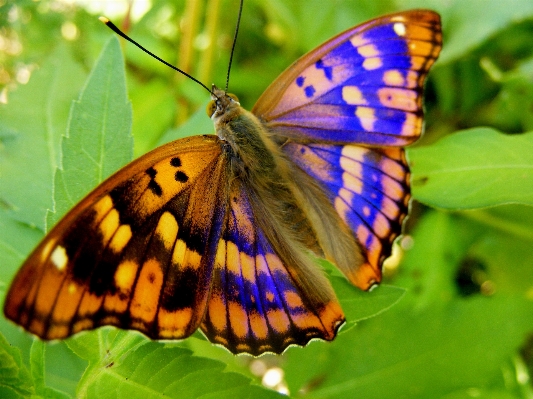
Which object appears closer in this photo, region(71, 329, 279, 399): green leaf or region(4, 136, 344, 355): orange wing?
region(4, 136, 344, 355): orange wing

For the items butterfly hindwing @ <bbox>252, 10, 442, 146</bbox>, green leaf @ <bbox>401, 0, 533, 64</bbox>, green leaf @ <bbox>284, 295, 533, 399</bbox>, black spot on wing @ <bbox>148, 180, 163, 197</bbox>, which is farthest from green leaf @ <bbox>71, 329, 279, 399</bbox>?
green leaf @ <bbox>401, 0, 533, 64</bbox>

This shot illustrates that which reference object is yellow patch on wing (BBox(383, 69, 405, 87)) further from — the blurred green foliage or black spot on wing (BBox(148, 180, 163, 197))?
black spot on wing (BBox(148, 180, 163, 197))

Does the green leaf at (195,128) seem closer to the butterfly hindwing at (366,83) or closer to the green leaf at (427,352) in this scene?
the butterfly hindwing at (366,83)

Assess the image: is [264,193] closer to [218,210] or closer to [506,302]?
[218,210]

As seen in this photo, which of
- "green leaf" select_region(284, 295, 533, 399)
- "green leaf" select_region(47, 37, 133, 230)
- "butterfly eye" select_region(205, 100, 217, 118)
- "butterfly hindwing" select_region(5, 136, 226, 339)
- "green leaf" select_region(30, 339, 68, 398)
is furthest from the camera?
"green leaf" select_region(284, 295, 533, 399)

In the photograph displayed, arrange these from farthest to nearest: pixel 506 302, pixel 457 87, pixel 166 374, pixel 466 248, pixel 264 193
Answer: pixel 457 87
pixel 466 248
pixel 506 302
pixel 264 193
pixel 166 374

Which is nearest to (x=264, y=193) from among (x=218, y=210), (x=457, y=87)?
(x=218, y=210)

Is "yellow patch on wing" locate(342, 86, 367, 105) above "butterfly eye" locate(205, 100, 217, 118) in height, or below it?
below
